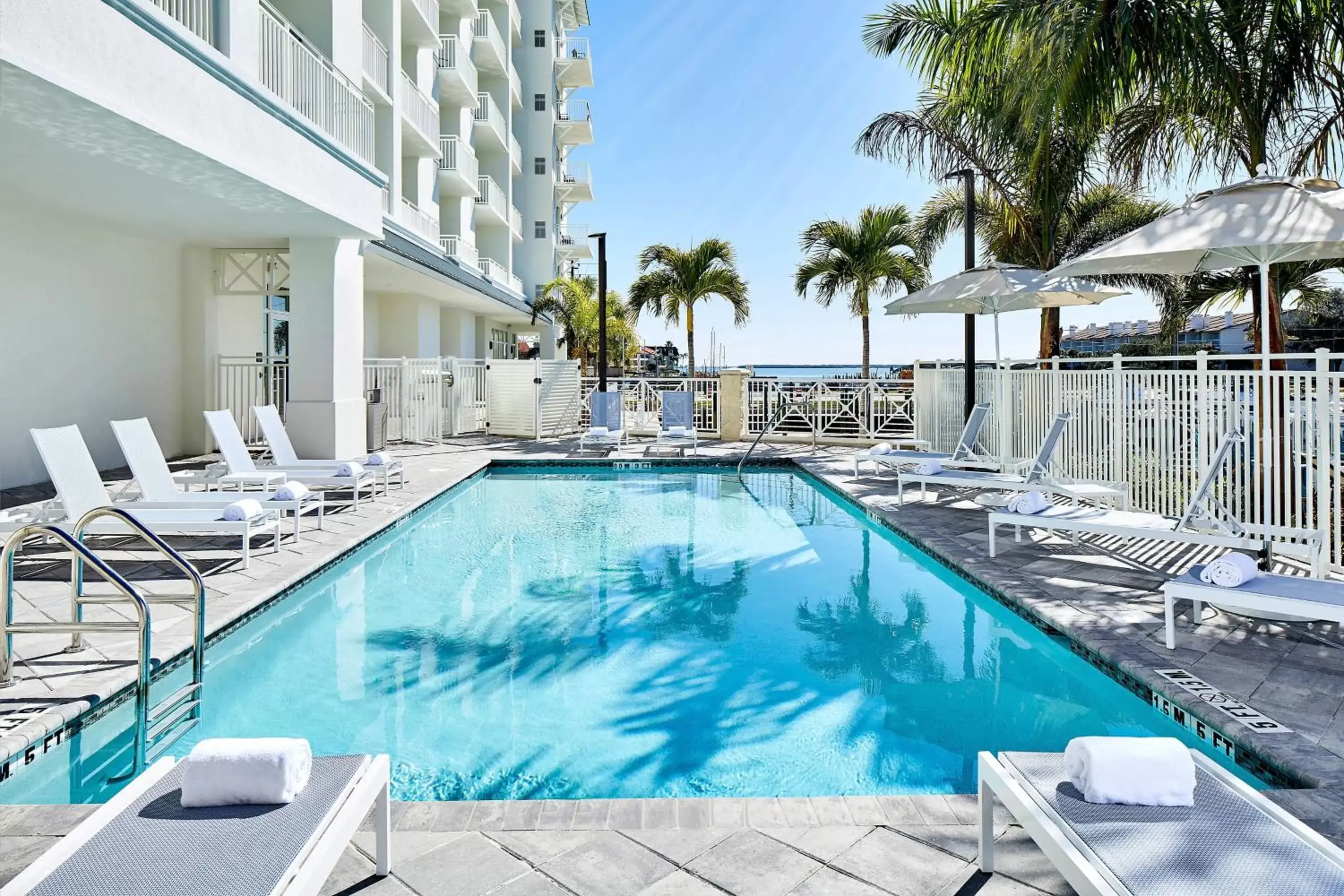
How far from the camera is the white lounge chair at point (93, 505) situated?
18.6ft

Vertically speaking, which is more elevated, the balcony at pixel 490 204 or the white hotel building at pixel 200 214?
the balcony at pixel 490 204

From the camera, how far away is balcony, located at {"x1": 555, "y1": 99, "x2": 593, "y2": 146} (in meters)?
35.3

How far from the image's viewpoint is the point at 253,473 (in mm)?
7809

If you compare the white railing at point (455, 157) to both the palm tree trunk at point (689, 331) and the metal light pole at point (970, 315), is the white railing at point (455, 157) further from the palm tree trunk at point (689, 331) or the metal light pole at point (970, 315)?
the metal light pole at point (970, 315)

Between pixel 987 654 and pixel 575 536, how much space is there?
15.0 ft

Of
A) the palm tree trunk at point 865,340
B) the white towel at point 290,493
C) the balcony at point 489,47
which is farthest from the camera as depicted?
the balcony at point 489,47

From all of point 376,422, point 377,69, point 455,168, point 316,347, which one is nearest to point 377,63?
point 377,69

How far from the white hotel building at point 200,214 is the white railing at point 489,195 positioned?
614 centimetres

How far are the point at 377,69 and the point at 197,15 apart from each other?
391 inches

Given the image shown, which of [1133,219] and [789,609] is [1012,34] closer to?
[789,609]

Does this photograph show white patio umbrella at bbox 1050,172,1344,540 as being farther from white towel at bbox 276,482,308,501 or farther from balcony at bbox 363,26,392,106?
balcony at bbox 363,26,392,106

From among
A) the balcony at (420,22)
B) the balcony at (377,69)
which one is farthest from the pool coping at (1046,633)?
the balcony at (420,22)

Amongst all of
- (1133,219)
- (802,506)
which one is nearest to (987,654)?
(802,506)

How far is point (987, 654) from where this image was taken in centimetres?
501
